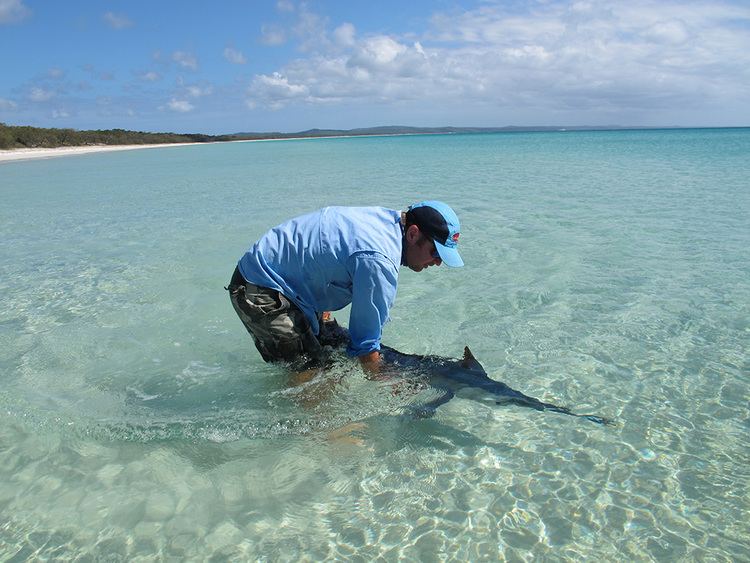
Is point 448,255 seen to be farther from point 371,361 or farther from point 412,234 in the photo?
point 371,361

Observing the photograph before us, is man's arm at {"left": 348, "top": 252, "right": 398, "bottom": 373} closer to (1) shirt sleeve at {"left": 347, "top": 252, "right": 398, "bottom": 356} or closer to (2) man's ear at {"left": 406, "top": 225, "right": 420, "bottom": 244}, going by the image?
(1) shirt sleeve at {"left": 347, "top": 252, "right": 398, "bottom": 356}

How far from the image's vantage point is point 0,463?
357cm

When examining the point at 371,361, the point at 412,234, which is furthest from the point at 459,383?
the point at 412,234

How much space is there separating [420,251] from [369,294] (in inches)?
16.1

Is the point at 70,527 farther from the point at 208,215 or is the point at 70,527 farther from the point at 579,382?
the point at 208,215

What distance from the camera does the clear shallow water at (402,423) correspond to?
295 cm

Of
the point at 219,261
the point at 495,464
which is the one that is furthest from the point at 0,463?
the point at 219,261

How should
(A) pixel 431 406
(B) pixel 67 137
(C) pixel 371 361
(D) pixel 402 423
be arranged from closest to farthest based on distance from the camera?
1. (C) pixel 371 361
2. (D) pixel 402 423
3. (A) pixel 431 406
4. (B) pixel 67 137

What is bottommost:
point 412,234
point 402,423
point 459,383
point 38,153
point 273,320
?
point 38,153

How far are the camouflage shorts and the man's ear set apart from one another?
2.86 feet

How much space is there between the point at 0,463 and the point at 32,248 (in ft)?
25.9

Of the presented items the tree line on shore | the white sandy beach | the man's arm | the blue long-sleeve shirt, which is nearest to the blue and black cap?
the blue long-sleeve shirt

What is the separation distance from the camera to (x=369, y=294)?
3064mm

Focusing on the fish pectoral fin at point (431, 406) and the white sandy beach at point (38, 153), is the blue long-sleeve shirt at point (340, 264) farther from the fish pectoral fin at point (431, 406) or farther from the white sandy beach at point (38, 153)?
the white sandy beach at point (38, 153)
